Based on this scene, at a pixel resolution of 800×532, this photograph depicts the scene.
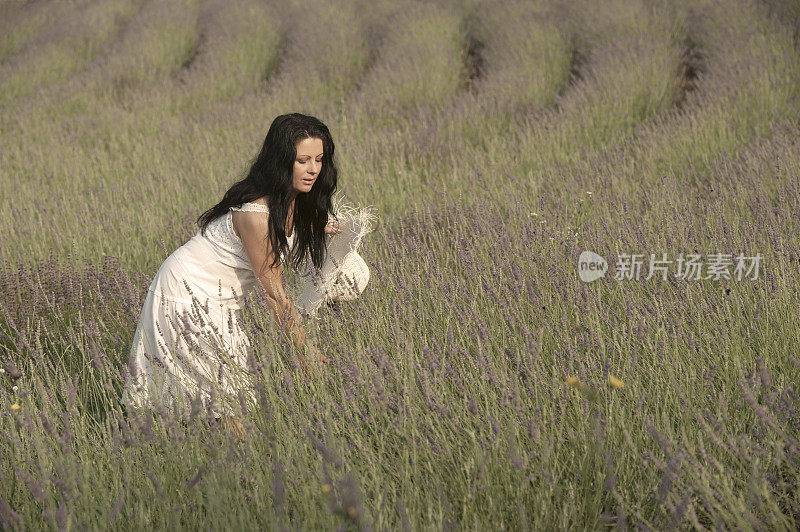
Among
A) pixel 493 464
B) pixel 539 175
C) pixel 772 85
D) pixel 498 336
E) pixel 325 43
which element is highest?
pixel 325 43

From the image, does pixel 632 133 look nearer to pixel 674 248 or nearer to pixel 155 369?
pixel 674 248

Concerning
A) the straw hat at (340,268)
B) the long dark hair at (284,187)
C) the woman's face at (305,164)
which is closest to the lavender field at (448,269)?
the straw hat at (340,268)

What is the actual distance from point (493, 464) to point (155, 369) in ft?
3.59

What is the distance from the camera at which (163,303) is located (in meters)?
2.62

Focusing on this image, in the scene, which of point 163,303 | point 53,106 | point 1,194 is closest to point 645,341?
point 163,303

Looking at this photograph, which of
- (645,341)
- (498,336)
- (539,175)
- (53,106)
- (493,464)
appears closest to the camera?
(493,464)

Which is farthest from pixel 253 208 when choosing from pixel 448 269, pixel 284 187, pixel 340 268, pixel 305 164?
pixel 448 269

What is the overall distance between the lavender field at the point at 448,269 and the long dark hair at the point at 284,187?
0.93 ft

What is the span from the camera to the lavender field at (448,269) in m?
1.66

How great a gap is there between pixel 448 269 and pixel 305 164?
2.72ft

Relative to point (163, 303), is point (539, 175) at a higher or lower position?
higher

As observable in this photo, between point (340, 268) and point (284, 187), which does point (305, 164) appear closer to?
point (284, 187)

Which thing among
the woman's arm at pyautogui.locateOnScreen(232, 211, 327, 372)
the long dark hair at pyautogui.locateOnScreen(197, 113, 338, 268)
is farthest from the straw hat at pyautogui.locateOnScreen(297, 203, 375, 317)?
the woman's arm at pyautogui.locateOnScreen(232, 211, 327, 372)

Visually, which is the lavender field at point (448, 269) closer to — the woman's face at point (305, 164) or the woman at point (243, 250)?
the woman at point (243, 250)
